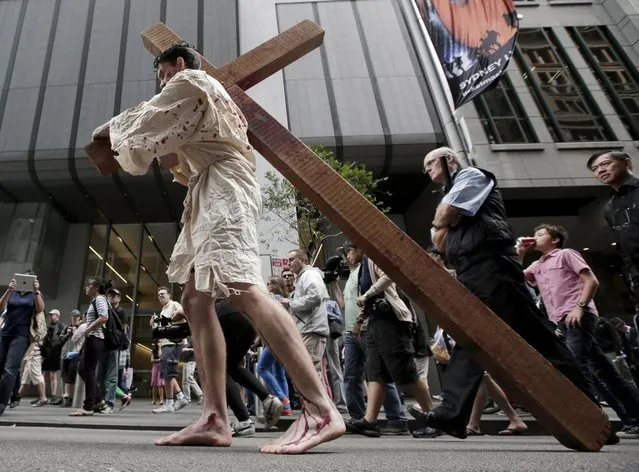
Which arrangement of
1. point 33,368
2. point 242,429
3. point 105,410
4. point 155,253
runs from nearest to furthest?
point 242,429
point 105,410
point 33,368
point 155,253

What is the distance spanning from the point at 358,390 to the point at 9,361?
414 centimetres

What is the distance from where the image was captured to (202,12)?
1675 cm

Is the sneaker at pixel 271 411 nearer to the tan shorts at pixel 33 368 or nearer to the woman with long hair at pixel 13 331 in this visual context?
the woman with long hair at pixel 13 331

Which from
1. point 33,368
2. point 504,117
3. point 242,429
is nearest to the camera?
point 242,429

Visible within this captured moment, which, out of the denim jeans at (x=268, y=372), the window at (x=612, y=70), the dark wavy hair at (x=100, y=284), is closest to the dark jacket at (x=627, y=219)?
the denim jeans at (x=268, y=372)

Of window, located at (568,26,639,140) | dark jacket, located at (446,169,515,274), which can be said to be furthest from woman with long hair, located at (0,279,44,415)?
window, located at (568,26,639,140)

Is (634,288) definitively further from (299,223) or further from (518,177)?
(518,177)

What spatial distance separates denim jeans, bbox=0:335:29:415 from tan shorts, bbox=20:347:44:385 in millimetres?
3548

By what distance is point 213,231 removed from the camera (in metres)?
1.75

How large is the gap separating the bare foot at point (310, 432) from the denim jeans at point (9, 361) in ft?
16.7

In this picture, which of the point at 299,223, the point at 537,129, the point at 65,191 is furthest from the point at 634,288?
the point at 65,191

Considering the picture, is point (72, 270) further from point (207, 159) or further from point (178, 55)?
point (207, 159)

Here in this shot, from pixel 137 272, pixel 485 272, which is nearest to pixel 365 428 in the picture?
pixel 485 272

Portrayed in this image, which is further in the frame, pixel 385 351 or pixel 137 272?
pixel 137 272
